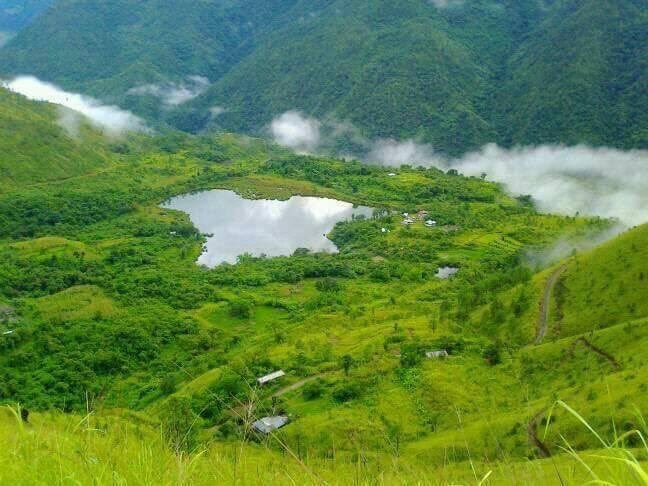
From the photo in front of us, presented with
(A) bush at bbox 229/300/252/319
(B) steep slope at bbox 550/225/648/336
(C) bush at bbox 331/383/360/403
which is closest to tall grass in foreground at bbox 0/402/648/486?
(C) bush at bbox 331/383/360/403

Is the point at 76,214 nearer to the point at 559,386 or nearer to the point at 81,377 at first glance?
the point at 81,377

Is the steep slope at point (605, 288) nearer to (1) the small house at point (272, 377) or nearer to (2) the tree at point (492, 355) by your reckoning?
(2) the tree at point (492, 355)

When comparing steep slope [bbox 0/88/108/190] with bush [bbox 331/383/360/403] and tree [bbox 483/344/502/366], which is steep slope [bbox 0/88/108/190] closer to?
bush [bbox 331/383/360/403]

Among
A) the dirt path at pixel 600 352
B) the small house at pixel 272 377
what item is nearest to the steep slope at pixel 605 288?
the dirt path at pixel 600 352

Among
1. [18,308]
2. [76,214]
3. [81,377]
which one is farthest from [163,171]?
[81,377]

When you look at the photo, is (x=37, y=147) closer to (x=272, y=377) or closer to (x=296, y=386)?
(x=272, y=377)

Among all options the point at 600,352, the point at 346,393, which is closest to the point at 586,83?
the point at 600,352
